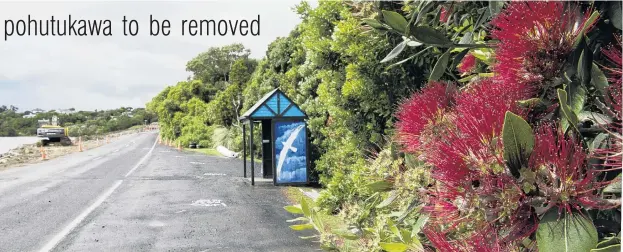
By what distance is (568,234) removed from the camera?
108 cm

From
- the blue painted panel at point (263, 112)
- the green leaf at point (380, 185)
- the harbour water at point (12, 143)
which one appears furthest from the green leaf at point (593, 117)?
the harbour water at point (12, 143)

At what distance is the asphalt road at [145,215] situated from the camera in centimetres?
730

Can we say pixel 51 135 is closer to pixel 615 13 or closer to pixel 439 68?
pixel 439 68

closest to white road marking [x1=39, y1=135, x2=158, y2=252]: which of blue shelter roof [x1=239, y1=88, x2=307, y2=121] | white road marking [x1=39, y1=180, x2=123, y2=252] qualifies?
white road marking [x1=39, y1=180, x2=123, y2=252]

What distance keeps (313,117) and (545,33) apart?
12.5m

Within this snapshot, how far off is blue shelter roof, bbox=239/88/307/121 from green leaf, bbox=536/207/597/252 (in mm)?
12185

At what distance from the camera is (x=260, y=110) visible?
1334 cm

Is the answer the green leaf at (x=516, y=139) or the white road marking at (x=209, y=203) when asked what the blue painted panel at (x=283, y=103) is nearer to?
the white road marking at (x=209, y=203)

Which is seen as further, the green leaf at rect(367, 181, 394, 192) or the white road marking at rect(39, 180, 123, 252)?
the white road marking at rect(39, 180, 123, 252)

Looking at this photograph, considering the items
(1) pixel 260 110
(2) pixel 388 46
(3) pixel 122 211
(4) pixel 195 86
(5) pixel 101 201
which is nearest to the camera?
(2) pixel 388 46

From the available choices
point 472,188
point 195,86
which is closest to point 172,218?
Result: point 472,188

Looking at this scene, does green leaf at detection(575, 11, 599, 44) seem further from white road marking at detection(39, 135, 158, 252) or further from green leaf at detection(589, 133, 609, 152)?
white road marking at detection(39, 135, 158, 252)

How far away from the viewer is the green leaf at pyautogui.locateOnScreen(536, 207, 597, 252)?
A: 3.52 ft

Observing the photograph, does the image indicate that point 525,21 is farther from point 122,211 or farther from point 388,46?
point 122,211
